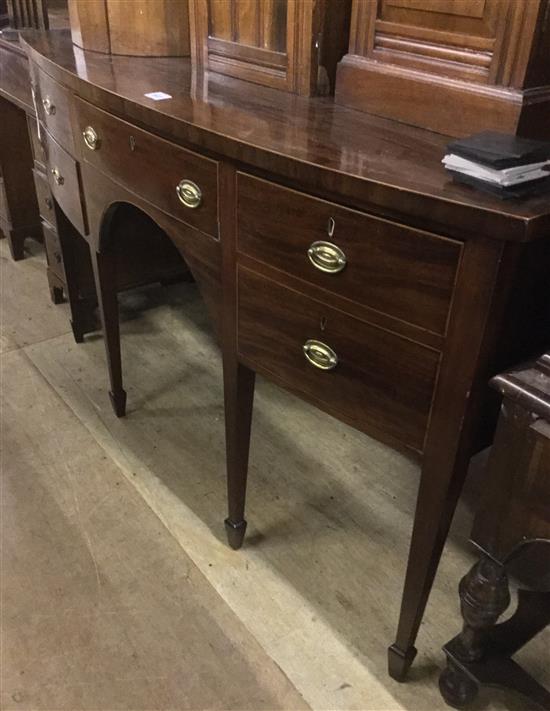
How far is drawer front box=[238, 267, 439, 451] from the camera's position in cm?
85

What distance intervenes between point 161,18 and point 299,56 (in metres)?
0.43

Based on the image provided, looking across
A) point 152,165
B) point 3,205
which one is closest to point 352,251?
point 152,165

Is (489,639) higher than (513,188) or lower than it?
lower

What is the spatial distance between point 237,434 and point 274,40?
0.70 m

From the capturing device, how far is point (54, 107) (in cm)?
143

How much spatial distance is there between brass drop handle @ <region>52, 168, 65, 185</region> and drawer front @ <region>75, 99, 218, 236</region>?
233 millimetres

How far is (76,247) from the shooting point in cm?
195

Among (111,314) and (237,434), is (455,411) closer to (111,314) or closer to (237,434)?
(237,434)

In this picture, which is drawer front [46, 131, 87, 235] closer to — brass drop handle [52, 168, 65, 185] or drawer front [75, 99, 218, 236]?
brass drop handle [52, 168, 65, 185]

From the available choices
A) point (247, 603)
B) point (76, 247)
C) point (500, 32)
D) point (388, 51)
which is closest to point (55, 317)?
point (76, 247)

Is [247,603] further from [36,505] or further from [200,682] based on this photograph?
[36,505]

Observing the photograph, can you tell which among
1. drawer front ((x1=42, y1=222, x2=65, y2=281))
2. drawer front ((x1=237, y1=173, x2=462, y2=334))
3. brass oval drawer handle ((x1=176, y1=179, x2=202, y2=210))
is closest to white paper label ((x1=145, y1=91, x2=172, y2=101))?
brass oval drawer handle ((x1=176, y1=179, x2=202, y2=210))

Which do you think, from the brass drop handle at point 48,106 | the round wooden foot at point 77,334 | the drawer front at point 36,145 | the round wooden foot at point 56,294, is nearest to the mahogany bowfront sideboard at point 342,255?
the brass drop handle at point 48,106

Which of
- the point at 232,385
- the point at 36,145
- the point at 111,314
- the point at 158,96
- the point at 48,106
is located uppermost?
the point at 158,96
